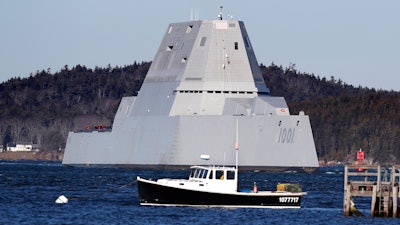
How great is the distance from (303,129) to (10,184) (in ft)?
115

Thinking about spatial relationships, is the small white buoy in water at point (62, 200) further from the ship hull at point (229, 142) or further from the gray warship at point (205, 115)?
the ship hull at point (229, 142)

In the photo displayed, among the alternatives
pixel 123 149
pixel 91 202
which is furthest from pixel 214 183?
pixel 123 149

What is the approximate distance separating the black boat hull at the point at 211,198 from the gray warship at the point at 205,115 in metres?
54.4

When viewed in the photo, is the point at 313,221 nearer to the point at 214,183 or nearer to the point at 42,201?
the point at 214,183

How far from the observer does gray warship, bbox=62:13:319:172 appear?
136625mm

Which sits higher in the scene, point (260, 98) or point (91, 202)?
point (260, 98)

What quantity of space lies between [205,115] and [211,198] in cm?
6224

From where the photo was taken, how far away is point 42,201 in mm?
86375

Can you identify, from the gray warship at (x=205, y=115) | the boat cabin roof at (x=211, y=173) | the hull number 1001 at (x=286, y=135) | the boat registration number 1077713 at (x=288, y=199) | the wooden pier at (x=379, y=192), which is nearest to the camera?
the wooden pier at (x=379, y=192)

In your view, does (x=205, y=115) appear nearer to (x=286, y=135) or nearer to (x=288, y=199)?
(x=286, y=135)

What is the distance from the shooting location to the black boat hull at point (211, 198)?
77.4m

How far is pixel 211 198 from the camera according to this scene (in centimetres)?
7738

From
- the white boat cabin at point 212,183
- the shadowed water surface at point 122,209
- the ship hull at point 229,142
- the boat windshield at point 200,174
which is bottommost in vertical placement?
the shadowed water surface at point 122,209

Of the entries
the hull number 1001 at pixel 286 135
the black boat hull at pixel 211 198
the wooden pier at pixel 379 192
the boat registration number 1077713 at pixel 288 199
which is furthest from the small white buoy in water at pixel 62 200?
the hull number 1001 at pixel 286 135
